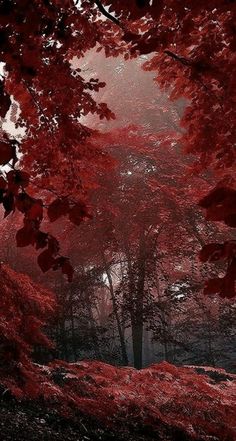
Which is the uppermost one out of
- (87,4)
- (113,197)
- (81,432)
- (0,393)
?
(113,197)

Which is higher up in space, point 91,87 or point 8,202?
point 91,87

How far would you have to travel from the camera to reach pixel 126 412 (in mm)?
5332

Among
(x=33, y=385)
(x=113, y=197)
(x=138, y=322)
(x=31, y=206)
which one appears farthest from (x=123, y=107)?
(x=31, y=206)

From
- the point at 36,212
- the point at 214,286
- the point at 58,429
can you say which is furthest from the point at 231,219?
the point at 58,429

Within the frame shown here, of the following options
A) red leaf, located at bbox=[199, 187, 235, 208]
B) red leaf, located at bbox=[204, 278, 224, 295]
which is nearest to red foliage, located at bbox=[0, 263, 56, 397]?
red leaf, located at bbox=[204, 278, 224, 295]

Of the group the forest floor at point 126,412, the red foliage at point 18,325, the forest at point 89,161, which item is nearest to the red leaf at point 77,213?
the forest at point 89,161

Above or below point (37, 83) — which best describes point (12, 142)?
below

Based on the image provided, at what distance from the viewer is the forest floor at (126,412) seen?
16.2ft

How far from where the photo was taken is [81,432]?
5.12 metres

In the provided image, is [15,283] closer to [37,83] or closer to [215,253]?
[37,83]

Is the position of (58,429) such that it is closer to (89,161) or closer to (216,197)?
(89,161)

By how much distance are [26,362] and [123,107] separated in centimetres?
1627

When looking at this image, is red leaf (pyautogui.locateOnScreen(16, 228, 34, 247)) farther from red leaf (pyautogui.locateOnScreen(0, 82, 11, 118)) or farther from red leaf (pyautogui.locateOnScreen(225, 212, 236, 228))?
red leaf (pyautogui.locateOnScreen(225, 212, 236, 228))

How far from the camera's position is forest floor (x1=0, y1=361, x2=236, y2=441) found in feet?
16.2
